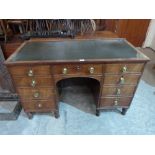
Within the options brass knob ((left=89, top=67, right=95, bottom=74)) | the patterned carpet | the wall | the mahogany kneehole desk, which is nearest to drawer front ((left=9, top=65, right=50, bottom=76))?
the mahogany kneehole desk

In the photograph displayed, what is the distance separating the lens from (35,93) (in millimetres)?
1332

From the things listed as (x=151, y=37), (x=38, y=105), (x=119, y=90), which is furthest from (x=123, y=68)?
(x=151, y=37)

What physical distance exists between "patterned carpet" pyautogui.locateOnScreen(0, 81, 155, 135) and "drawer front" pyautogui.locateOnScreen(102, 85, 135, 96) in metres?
0.38

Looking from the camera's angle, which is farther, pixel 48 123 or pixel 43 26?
pixel 43 26

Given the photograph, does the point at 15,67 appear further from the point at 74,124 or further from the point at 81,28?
the point at 81,28

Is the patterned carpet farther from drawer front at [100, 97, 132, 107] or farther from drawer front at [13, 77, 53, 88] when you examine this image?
drawer front at [13, 77, 53, 88]

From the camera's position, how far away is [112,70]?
47.5 inches

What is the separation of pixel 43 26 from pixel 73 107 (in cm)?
109

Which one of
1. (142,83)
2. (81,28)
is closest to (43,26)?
(81,28)

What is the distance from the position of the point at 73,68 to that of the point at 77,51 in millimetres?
204

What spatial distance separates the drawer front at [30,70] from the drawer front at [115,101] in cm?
68

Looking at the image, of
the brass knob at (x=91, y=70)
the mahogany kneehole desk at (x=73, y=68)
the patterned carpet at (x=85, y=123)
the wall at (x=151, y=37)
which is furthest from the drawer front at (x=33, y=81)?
the wall at (x=151, y=37)

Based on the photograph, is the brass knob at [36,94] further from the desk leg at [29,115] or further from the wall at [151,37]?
the wall at [151,37]

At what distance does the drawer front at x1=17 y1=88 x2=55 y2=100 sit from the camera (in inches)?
51.4
